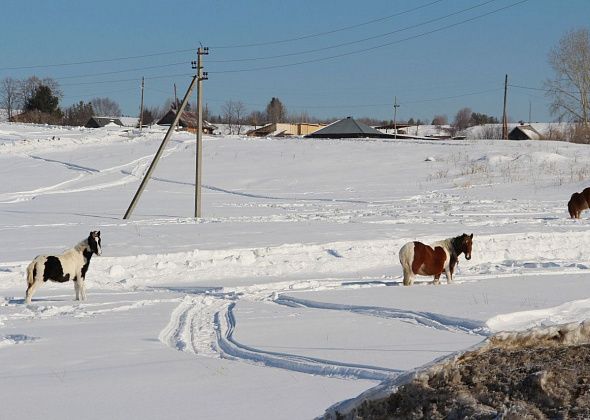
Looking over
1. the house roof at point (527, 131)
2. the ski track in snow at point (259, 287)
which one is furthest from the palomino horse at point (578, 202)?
the house roof at point (527, 131)

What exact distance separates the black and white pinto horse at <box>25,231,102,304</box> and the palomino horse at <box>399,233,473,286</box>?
574cm

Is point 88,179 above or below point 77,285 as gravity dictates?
above

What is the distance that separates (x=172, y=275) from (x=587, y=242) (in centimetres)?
1112

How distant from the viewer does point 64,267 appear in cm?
1468

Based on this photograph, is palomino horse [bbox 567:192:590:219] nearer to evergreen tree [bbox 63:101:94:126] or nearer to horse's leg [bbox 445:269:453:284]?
horse's leg [bbox 445:269:453:284]

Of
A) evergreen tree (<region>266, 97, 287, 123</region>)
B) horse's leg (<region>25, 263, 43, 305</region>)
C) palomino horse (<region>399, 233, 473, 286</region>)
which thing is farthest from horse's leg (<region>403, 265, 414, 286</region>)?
evergreen tree (<region>266, 97, 287, 123</region>)

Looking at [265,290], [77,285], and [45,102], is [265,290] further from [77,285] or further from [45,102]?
[45,102]

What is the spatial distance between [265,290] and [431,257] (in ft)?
10.5

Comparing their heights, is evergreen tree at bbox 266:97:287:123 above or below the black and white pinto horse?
above

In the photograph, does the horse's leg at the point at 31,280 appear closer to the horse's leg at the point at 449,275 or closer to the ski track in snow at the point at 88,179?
the horse's leg at the point at 449,275

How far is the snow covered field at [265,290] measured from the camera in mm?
7941

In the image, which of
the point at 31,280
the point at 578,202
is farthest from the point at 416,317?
the point at 578,202

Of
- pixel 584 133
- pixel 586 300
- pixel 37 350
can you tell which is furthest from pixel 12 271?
pixel 584 133

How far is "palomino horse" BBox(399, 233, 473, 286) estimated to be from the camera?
50.6ft
